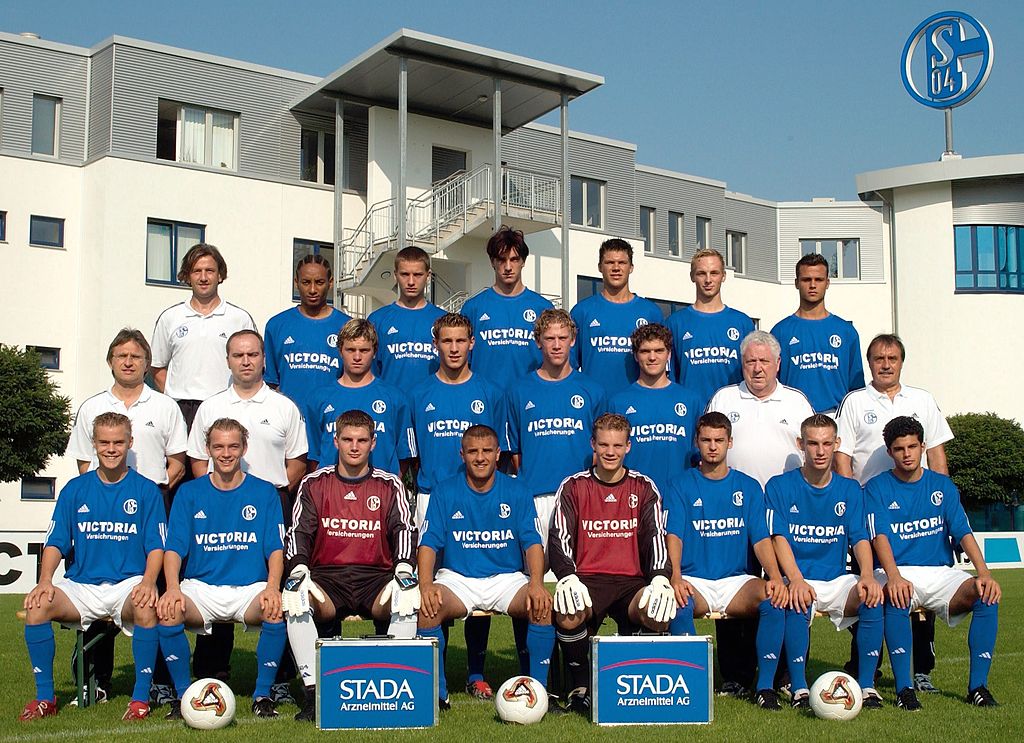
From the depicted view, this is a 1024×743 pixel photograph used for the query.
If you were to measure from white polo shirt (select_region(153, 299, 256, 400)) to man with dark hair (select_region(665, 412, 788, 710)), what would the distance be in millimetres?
3183

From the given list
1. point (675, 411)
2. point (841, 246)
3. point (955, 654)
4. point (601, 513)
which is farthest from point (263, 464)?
point (841, 246)

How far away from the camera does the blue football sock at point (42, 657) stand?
21.3 feet

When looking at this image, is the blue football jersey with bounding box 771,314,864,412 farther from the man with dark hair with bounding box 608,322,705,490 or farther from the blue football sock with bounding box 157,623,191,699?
the blue football sock with bounding box 157,623,191,699

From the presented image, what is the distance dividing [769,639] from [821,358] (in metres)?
2.41

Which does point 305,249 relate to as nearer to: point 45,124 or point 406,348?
point 45,124

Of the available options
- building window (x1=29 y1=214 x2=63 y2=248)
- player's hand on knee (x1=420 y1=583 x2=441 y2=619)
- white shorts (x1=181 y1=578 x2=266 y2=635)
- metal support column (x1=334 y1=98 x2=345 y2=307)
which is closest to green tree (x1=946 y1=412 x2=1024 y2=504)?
metal support column (x1=334 y1=98 x2=345 y2=307)

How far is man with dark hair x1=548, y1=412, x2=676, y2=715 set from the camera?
6.42m

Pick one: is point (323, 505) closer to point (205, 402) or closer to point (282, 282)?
point (205, 402)

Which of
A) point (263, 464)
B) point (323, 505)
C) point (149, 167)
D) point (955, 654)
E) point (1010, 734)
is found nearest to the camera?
point (1010, 734)

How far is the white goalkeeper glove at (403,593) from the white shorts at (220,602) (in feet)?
2.63

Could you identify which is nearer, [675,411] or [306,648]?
[306,648]

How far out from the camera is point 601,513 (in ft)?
21.9

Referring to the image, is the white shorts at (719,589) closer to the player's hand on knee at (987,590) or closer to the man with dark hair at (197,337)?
the player's hand on knee at (987,590)

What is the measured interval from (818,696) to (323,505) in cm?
297
